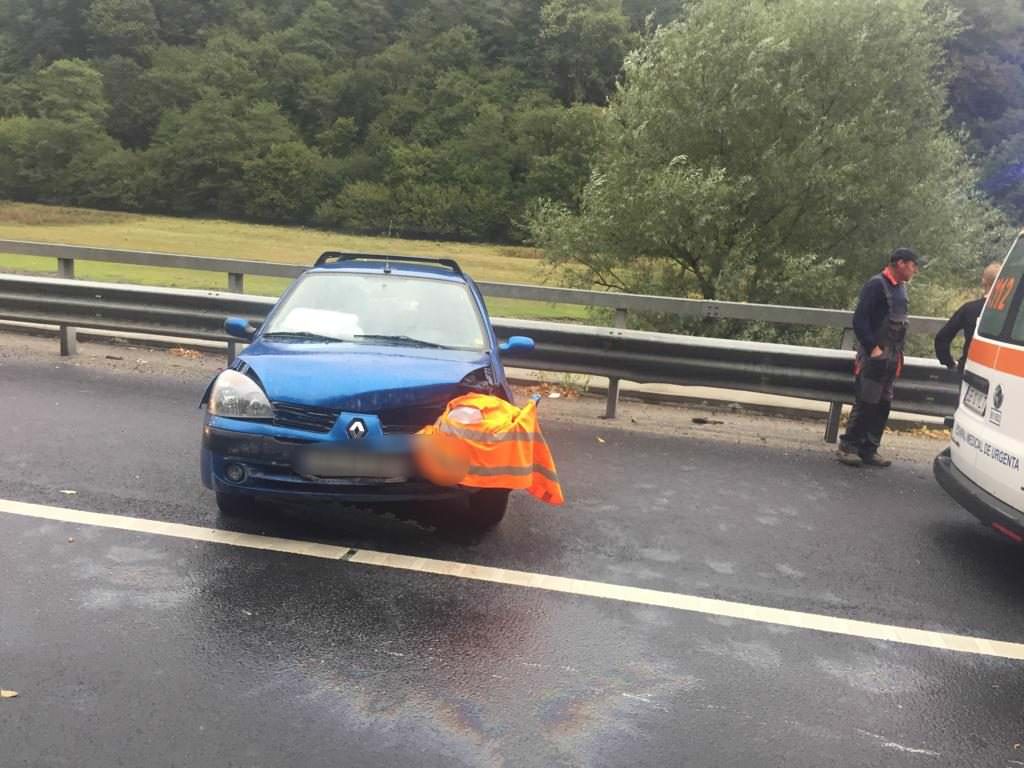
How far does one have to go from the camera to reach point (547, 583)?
4.30m

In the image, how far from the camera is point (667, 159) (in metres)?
16.5

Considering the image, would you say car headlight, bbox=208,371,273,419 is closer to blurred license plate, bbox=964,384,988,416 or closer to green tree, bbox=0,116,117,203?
blurred license plate, bbox=964,384,988,416

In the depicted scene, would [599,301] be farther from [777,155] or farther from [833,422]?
[777,155]

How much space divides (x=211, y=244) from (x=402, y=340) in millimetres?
53235

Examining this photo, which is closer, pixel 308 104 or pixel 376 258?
pixel 376 258

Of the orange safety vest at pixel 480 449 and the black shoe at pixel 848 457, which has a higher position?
the orange safety vest at pixel 480 449

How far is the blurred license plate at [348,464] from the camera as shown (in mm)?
4402

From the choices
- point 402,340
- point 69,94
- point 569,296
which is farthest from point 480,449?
point 69,94

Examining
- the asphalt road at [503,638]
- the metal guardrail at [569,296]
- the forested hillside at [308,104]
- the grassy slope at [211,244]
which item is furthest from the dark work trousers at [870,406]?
the forested hillside at [308,104]

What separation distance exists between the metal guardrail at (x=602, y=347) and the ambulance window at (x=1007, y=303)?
212 cm

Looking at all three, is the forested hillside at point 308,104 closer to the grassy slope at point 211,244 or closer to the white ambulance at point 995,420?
the grassy slope at point 211,244

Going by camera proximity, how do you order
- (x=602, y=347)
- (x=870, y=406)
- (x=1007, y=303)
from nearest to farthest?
(x=1007, y=303), (x=870, y=406), (x=602, y=347)

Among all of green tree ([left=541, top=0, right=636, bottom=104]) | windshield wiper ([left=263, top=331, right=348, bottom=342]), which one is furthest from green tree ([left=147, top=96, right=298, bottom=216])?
windshield wiper ([left=263, top=331, right=348, bottom=342])

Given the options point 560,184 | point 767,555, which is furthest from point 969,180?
point 560,184
